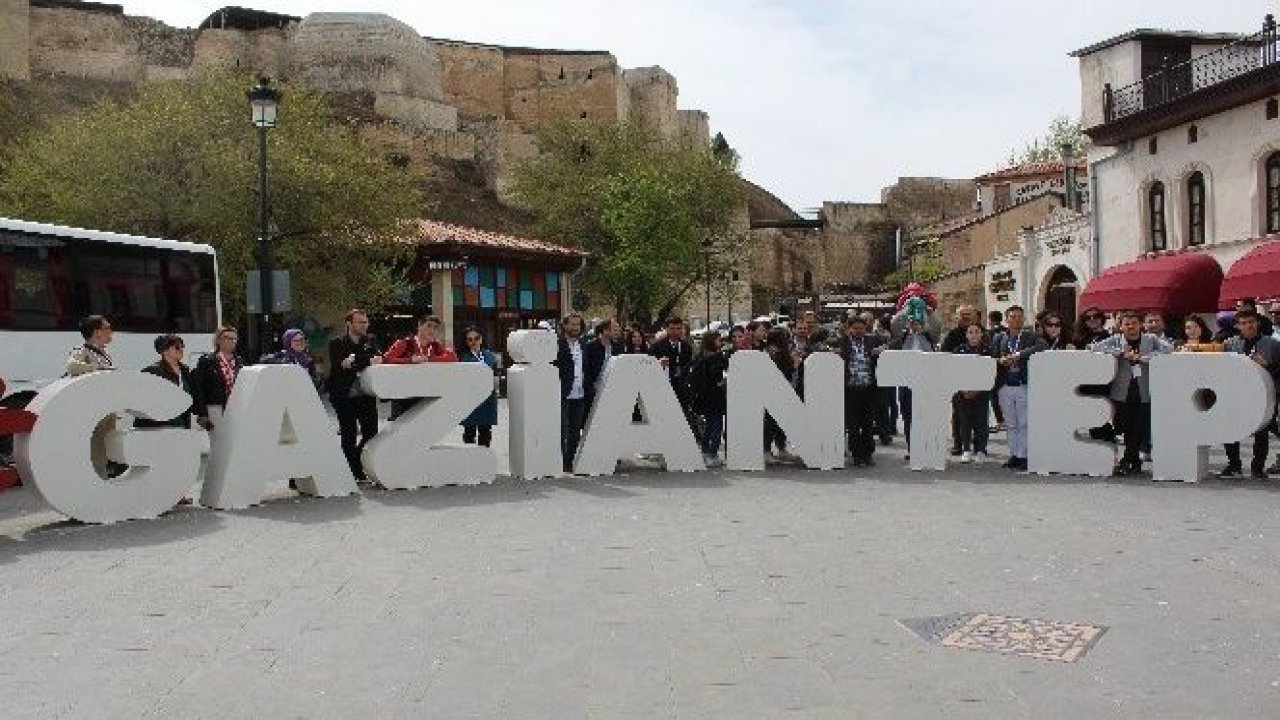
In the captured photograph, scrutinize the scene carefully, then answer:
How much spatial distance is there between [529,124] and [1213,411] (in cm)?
6863

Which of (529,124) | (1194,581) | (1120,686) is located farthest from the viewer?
(529,124)

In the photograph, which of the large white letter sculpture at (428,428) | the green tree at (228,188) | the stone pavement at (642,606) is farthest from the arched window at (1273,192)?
the green tree at (228,188)

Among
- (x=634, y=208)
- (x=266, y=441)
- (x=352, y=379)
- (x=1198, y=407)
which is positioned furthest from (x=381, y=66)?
(x=1198, y=407)

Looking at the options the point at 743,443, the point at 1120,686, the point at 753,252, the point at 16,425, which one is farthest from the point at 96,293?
the point at 753,252

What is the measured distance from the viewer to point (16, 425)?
887 cm

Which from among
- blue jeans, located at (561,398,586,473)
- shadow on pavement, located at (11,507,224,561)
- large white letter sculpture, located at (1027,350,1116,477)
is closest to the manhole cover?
shadow on pavement, located at (11,507,224,561)

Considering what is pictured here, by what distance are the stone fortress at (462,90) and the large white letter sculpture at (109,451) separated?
46043 millimetres

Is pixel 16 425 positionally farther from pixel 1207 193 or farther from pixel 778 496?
pixel 1207 193

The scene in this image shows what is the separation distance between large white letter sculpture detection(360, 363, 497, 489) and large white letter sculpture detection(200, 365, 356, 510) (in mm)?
572

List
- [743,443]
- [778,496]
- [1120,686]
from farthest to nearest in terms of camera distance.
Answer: [743,443] < [778,496] < [1120,686]

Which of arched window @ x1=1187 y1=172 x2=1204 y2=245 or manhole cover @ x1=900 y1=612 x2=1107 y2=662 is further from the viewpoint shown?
arched window @ x1=1187 y1=172 x2=1204 y2=245

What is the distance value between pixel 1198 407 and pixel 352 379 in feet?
27.0

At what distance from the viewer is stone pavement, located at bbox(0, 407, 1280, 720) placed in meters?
4.62

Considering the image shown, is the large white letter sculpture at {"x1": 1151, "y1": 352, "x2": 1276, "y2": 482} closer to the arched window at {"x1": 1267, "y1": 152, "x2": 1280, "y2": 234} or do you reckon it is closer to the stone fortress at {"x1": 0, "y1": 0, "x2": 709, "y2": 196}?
the arched window at {"x1": 1267, "y1": 152, "x2": 1280, "y2": 234}
